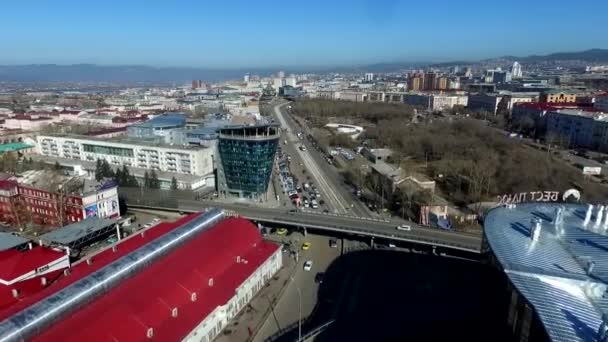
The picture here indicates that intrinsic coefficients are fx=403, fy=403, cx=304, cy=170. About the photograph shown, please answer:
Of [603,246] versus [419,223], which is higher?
[603,246]

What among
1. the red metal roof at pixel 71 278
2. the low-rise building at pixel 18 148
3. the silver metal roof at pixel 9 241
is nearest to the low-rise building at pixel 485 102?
the red metal roof at pixel 71 278

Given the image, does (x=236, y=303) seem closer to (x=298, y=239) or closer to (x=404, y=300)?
(x=404, y=300)

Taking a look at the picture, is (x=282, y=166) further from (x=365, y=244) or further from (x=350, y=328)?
(x=350, y=328)

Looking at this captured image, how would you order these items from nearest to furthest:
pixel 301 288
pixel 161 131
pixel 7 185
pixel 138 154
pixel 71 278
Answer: pixel 71 278, pixel 301 288, pixel 7 185, pixel 138 154, pixel 161 131

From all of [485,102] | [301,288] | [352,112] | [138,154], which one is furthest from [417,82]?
[301,288]

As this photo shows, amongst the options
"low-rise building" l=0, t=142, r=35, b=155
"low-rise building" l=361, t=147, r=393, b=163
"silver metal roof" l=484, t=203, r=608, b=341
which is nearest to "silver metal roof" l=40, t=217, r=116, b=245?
"silver metal roof" l=484, t=203, r=608, b=341

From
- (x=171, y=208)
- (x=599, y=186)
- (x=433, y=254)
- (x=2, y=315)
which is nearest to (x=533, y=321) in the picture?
(x=433, y=254)
